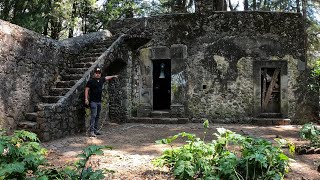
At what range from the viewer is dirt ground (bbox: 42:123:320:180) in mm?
4285

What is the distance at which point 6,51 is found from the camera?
647cm

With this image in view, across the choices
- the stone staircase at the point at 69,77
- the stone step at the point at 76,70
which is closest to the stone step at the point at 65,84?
the stone staircase at the point at 69,77

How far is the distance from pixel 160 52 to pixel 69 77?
364 centimetres

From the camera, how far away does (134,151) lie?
5.91 m

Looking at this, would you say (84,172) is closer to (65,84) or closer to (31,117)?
(31,117)

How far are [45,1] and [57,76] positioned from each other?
28.6ft

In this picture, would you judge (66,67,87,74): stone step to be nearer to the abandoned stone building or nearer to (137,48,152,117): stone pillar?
the abandoned stone building

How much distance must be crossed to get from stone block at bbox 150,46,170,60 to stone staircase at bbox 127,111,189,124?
1.98 m

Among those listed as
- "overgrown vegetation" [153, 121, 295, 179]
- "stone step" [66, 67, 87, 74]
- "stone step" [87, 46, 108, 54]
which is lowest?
"overgrown vegetation" [153, 121, 295, 179]

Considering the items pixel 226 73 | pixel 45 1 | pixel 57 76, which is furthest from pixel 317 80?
pixel 45 1

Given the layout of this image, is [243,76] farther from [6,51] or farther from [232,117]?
[6,51]

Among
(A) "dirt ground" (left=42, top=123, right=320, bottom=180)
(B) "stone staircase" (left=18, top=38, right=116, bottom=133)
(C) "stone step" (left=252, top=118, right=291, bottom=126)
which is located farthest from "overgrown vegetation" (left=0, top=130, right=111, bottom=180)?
(C) "stone step" (left=252, top=118, right=291, bottom=126)

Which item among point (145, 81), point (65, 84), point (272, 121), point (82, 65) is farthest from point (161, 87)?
point (65, 84)

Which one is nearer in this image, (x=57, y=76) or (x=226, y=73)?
(x=57, y=76)
